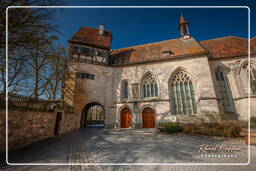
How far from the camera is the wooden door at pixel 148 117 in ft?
38.2

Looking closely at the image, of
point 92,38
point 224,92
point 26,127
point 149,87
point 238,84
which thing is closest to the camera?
point 26,127

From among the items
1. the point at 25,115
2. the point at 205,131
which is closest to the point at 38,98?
the point at 25,115

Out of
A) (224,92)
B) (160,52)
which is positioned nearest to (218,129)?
(224,92)

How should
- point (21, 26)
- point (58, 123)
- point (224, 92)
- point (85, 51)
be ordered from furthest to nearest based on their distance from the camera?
point (85, 51) → point (224, 92) → point (58, 123) → point (21, 26)

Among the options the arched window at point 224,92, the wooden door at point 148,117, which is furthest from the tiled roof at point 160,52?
the wooden door at point 148,117

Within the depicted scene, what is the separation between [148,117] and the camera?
11.9m

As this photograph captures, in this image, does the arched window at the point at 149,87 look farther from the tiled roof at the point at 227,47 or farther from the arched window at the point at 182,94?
the tiled roof at the point at 227,47

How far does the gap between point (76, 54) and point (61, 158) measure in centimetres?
1152

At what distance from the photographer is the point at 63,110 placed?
341 inches

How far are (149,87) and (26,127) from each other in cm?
1094

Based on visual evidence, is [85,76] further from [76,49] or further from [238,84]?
[238,84]

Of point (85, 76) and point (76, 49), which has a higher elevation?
point (76, 49)

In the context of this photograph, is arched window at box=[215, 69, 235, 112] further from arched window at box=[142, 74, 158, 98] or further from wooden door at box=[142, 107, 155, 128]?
wooden door at box=[142, 107, 155, 128]

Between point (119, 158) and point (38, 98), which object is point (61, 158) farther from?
point (38, 98)
